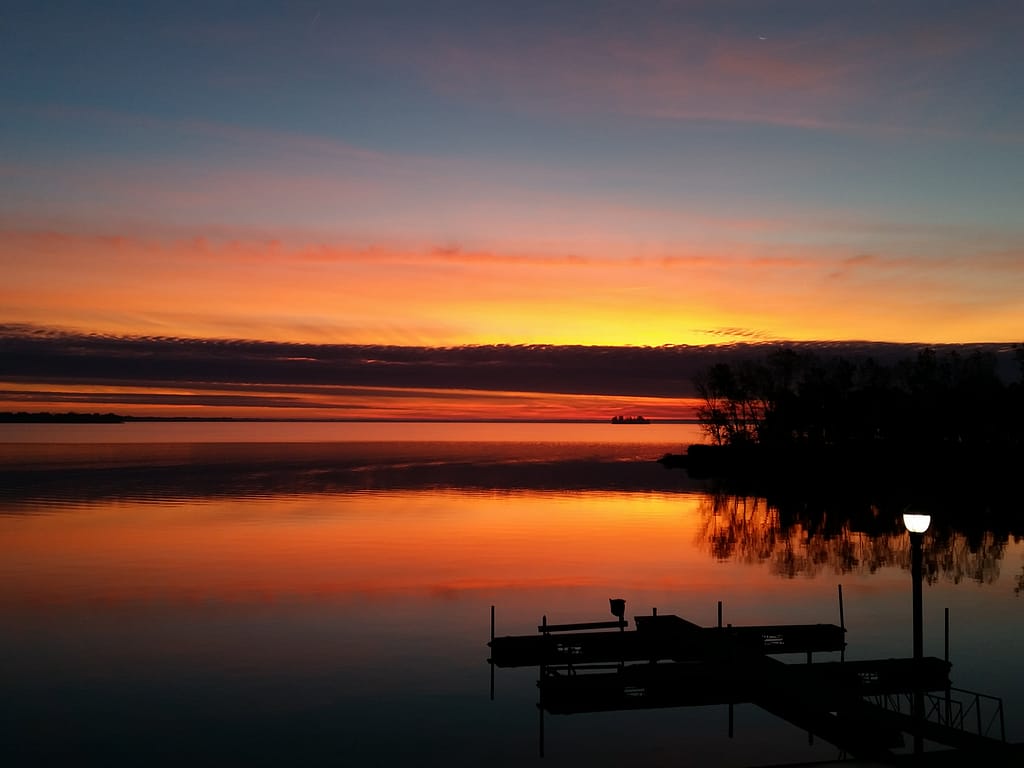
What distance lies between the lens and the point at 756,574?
46625 millimetres

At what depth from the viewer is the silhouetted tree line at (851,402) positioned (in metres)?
136

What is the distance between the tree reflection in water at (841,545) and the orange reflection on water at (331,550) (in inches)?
110

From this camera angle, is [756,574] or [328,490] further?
[328,490]

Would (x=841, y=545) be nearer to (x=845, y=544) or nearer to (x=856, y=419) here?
(x=845, y=544)

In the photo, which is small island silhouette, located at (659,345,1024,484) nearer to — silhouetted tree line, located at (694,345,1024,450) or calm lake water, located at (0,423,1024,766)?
silhouetted tree line, located at (694,345,1024,450)

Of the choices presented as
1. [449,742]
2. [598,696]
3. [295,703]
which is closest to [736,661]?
[598,696]

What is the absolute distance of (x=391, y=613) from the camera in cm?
3506

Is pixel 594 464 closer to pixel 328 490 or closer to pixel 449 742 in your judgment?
pixel 328 490

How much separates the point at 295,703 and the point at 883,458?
126174 mm

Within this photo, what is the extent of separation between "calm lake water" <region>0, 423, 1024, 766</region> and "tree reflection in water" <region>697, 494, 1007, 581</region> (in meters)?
0.33

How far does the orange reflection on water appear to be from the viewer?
40688mm

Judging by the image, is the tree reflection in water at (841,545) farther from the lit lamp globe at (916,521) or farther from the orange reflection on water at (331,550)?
the lit lamp globe at (916,521)

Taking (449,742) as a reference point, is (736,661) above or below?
above

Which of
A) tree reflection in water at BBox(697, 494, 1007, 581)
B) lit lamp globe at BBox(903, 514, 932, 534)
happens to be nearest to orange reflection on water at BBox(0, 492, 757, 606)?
tree reflection in water at BBox(697, 494, 1007, 581)
